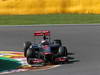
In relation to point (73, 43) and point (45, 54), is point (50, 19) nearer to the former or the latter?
point (73, 43)

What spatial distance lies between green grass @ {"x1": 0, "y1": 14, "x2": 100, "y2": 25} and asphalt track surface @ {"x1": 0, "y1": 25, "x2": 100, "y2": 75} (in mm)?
1814

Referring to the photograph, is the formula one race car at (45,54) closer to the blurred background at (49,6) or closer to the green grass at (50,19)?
the green grass at (50,19)

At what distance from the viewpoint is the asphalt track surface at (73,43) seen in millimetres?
11355

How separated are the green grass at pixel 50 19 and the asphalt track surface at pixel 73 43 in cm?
181

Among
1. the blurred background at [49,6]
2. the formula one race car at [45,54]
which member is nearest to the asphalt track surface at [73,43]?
the formula one race car at [45,54]

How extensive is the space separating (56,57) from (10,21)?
1216 centimetres

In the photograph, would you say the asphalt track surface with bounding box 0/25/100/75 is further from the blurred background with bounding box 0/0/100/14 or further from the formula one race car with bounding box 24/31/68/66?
the blurred background with bounding box 0/0/100/14

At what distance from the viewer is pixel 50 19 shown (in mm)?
24625

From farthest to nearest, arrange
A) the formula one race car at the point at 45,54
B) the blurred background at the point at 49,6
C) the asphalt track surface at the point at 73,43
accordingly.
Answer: the blurred background at the point at 49,6, the formula one race car at the point at 45,54, the asphalt track surface at the point at 73,43

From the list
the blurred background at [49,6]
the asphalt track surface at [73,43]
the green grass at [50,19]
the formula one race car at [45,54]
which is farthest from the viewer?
the blurred background at [49,6]

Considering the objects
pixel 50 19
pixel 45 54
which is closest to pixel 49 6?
pixel 50 19

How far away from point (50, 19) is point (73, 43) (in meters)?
8.27

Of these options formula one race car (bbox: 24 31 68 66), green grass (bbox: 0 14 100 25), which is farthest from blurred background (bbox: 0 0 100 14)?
formula one race car (bbox: 24 31 68 66)

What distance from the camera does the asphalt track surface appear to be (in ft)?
37.3
